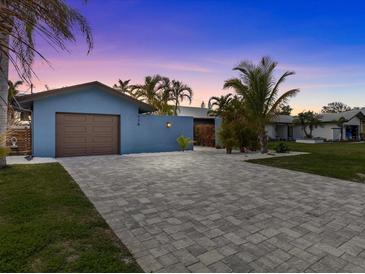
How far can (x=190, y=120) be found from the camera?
1597 centimetres

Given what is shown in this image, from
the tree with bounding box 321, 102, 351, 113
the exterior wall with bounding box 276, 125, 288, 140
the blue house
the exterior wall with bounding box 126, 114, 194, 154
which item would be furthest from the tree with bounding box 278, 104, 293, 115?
the tree with bounding box 321, 102, 351, 113

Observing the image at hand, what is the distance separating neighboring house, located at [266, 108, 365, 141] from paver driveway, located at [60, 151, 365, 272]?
87.9 ft

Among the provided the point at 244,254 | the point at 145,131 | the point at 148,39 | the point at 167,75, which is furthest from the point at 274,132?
the point at 244,254

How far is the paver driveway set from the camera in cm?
270

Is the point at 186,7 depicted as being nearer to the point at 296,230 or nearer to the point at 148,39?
the point at 148,39

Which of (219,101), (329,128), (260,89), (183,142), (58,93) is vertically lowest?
(183,142)

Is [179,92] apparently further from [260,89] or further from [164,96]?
[260,89]

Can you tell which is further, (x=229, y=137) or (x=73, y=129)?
(x=229, y=137)

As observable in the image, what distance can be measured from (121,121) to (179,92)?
391 inches

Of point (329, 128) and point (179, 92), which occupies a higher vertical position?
point (179, 92)

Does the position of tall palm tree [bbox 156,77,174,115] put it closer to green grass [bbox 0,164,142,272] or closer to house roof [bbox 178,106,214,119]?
house roof [bbox 178,106,214,119]

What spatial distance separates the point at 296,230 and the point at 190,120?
12769 millimetres

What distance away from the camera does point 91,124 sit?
41.4 feet

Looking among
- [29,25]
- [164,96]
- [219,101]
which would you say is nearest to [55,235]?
[29,25]
